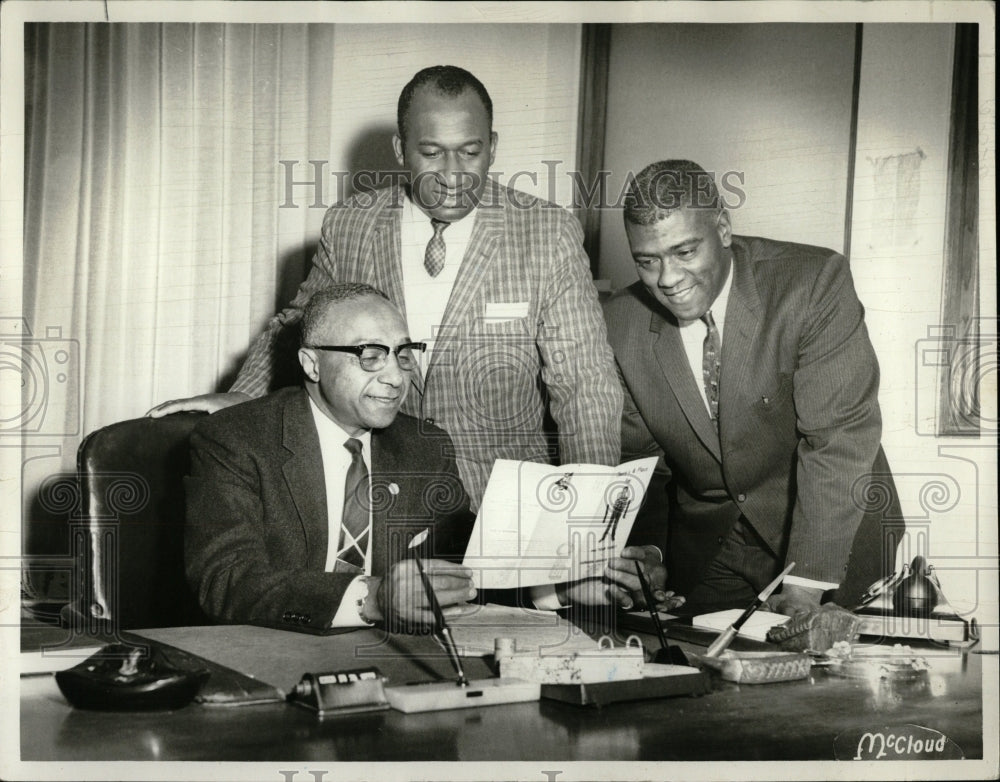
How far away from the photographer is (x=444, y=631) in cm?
260

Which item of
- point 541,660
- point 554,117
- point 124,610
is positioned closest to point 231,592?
point 124,610

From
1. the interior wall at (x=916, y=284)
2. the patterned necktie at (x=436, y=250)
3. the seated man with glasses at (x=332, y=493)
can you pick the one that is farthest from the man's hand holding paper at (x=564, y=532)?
the interior wall at (x=916, y=284)

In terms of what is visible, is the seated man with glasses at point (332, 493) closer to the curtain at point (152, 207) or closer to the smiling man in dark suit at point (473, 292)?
the smiling man in dark suit at point (473, 292)

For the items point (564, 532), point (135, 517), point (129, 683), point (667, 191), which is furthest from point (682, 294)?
point (129, 683)

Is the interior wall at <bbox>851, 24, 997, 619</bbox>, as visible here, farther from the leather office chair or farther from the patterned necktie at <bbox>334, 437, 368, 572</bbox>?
the leather office chair

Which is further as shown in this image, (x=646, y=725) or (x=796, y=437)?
(x=796, y=437)

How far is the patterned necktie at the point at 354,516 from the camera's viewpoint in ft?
10.2

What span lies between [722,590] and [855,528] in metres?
0.45

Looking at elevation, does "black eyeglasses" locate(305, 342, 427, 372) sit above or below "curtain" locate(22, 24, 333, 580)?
below

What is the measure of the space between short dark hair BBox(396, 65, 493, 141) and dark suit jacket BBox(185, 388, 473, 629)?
36.5 inches

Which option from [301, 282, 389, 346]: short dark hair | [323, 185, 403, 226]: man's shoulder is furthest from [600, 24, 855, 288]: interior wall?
[301, 282, 389, 346]: short dark hair

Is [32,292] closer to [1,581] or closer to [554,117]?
[1,581]

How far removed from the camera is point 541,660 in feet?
8.07

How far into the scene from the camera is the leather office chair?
3211 mm
